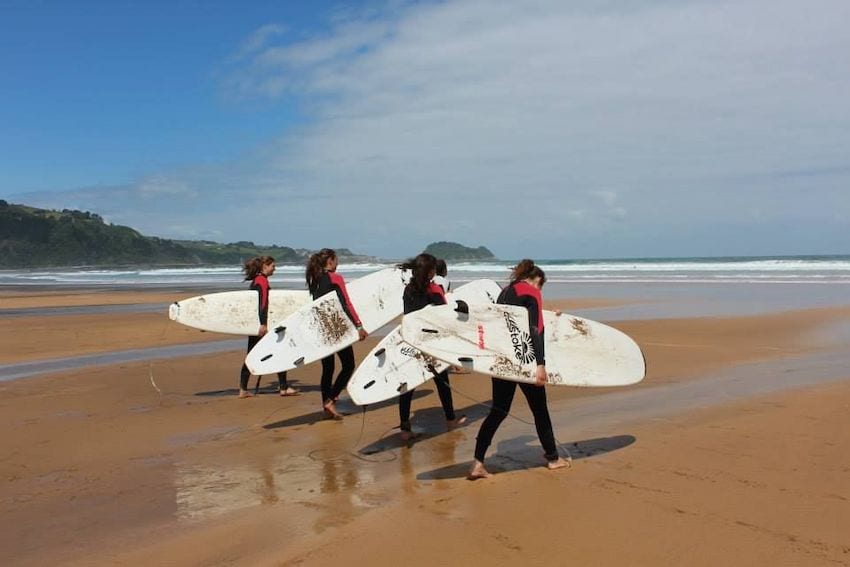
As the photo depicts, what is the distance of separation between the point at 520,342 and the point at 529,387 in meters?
0.38

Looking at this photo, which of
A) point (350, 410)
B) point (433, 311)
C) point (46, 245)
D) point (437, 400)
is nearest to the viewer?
point (433, 311)

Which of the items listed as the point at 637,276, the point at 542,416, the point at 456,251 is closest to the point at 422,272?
the point at 542,416

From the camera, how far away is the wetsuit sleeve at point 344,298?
20.9ft

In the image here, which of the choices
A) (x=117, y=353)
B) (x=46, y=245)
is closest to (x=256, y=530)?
(x=117, y=353)

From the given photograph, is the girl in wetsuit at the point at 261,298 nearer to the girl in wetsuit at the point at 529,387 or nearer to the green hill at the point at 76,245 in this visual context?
the girl in wetsuit at the point at 529,387

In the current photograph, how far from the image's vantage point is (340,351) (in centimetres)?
678

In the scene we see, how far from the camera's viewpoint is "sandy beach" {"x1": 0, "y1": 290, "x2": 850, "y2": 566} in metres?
3.43

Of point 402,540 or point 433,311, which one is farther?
point 433,311

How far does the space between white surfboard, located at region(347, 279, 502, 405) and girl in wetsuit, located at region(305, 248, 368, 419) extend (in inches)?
16.2

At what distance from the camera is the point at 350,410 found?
690 cm

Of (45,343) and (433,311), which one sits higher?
(433,311)

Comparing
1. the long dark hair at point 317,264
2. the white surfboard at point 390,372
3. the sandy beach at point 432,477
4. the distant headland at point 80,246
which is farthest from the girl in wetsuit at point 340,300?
the distant headland at point 80,246

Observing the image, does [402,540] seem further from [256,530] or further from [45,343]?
[45,343]

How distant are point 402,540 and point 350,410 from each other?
3.48 metres
